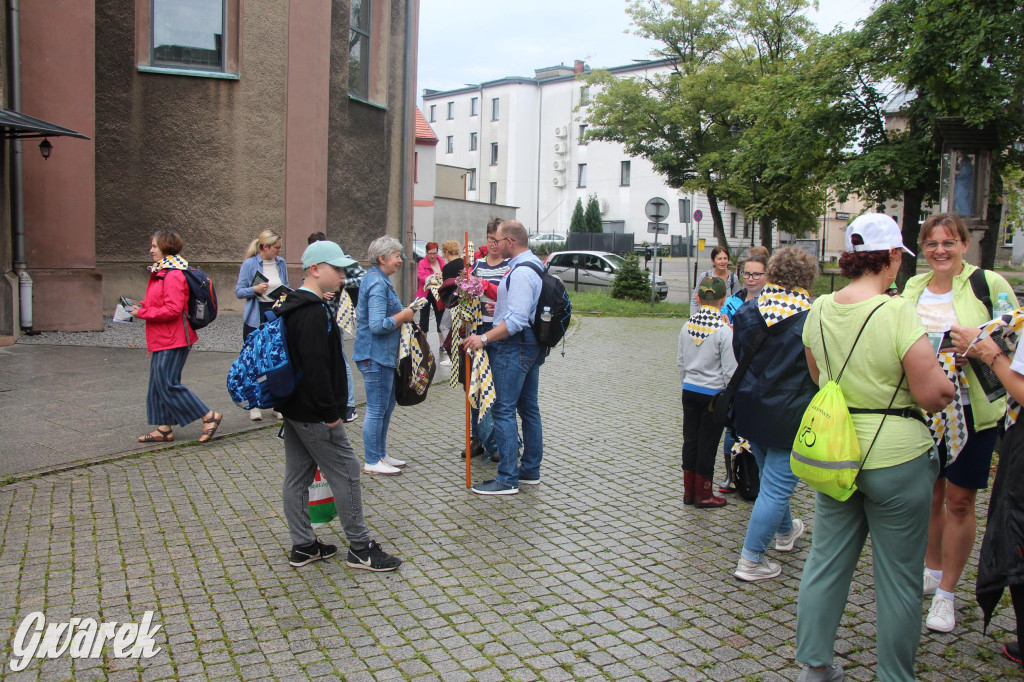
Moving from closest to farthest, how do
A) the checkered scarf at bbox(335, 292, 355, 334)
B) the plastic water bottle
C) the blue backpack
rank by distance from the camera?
the plastic water bottle → the blue backpack → the checkered scarf at bbox(335, 292, 355, 334)

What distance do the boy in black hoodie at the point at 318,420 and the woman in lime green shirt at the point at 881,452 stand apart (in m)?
2.45

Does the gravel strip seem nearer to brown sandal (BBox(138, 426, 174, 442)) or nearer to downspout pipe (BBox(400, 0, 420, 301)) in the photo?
brown sandal (BBox(138, 426, 174, 442))

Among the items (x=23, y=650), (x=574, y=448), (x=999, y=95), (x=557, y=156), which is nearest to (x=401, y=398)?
(x=574, y=448)

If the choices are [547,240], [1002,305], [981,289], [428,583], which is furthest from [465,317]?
[547,240]

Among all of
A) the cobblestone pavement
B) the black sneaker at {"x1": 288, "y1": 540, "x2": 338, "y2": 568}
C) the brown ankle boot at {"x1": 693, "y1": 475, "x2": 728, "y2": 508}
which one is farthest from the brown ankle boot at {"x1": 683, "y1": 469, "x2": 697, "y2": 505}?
the black sneaker at {"x1": 288, "y1": 540, "x2": 338, "y2": 568}

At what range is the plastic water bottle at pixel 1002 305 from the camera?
14.4 feet

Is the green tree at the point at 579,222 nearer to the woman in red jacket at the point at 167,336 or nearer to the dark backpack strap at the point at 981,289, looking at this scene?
the woman in red jacket at the point at 167,336

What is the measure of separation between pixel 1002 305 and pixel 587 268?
26489mm

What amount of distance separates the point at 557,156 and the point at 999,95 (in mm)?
56955

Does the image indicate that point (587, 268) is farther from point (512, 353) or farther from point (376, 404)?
point (512, 353)

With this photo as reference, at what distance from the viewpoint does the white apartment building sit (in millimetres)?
64062

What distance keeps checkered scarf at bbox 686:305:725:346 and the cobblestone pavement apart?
1267mm

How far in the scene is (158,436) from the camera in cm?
761

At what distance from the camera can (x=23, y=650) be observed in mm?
3873
